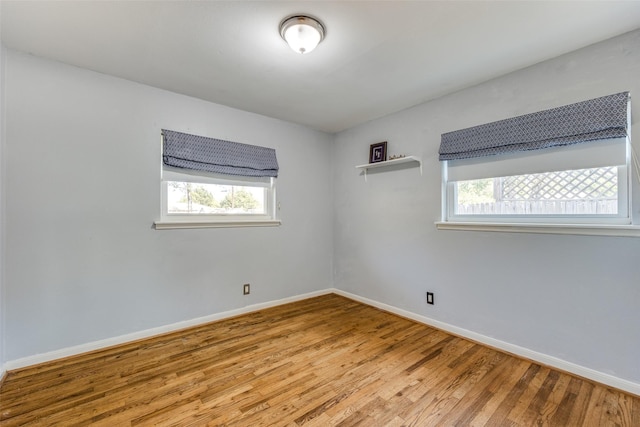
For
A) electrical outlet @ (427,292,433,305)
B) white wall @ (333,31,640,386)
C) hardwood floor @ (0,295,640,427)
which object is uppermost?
white wall @ (333,31,640,386)

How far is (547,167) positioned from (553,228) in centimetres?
48

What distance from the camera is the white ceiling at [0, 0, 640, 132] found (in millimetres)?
1624

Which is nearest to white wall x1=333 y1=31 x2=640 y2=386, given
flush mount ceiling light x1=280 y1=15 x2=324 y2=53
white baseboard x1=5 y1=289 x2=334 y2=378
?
white baseboard x1=5 y1=289 x2=334 y2=378

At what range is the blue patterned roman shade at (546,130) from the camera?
1.85m

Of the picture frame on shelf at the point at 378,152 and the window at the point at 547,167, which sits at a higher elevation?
the picture frame on shelf at the point at 378,152

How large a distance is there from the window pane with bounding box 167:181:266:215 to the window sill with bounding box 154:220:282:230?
0.41ft

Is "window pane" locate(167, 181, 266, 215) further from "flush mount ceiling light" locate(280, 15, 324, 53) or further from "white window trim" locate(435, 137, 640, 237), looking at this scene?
"white window trim" locate(435, 137, 640, 237)

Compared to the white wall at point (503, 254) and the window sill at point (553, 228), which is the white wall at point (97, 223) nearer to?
the white wall at point (503, 254)

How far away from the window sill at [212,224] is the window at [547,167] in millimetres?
2052

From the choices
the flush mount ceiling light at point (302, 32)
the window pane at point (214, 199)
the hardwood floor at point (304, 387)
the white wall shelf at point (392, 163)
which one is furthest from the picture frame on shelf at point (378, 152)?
the hardwood floor at point (304, 387)

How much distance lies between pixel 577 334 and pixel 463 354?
79cm

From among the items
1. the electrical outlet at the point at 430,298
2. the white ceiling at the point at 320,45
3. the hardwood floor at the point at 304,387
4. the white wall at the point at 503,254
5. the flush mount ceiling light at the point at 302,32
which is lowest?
the hardwood floor at the point at 304,387

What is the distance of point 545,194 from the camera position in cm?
220

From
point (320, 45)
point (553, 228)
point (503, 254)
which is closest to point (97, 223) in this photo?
point (320, 45)
